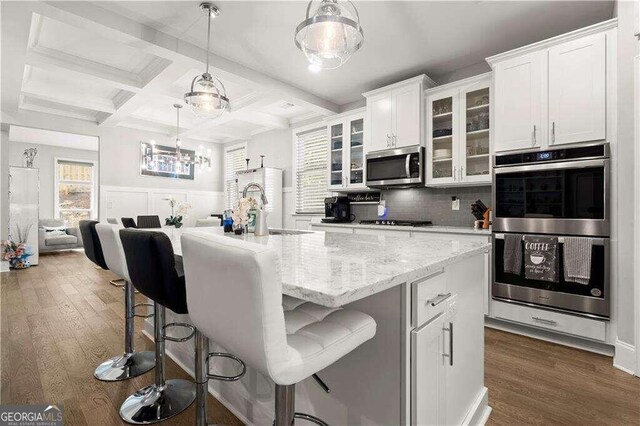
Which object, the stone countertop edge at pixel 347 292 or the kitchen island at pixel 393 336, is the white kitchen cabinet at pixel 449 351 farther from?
the stone countertop edge at pixel 347 292

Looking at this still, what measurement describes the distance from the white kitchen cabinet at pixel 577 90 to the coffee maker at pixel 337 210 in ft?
8.90

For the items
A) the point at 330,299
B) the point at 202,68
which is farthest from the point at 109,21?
the point at 330,299

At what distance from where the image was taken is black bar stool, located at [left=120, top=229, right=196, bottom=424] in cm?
128

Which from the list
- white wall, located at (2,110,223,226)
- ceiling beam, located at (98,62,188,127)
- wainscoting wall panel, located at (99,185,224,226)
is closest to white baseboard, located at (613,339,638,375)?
ceiling beam, located at (98,62,188,127)

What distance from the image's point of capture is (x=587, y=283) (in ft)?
7.86

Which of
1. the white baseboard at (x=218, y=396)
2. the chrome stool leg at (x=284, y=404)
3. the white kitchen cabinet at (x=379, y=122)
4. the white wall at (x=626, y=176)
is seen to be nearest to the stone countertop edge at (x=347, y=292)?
the chrome stool leg at (x=284, y=404)

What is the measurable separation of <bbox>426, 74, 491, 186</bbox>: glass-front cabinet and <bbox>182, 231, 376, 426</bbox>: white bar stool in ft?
9.50

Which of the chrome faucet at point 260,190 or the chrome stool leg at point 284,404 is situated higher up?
the chrome faucet at point 260,190

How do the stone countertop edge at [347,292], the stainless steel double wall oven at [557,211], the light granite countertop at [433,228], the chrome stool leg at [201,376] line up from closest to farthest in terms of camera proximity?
the stone countertop edge at [347,292] → the chrome stool leg at [201,376] → the stainless steel double wall oven at [557,211] → the light granite countertop at [433,228]

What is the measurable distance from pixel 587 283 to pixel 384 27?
273 cm

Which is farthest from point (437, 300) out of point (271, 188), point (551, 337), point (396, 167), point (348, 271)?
point (271, 188)

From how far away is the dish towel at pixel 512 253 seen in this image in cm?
270

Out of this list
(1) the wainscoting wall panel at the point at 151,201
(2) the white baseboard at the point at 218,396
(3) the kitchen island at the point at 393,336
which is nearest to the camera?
(3) the kitchen island at the point at 393,336

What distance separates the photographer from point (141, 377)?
80.7 inches
